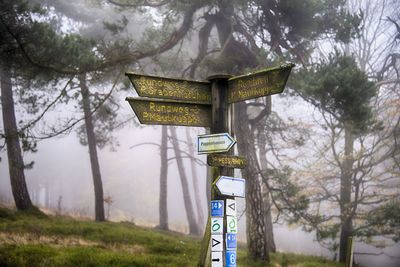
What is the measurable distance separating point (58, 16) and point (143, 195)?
25.0 meters

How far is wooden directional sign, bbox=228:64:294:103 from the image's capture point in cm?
448

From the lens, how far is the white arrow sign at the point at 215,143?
Answer: 450cm

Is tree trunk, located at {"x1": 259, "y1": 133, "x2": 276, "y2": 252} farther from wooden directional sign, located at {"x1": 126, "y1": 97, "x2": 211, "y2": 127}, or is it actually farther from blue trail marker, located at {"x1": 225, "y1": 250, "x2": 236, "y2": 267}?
blue trail marker, located at {"x1": 225, "y1": 250, "x2": 236, "y2": 267}

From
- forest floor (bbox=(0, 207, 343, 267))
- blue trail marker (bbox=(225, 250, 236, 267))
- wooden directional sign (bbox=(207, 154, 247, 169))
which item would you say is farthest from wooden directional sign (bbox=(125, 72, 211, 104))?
forest floor (bbox=(0, 207, 343, 267))

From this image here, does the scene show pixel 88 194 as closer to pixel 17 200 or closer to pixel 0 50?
pixel 17 200

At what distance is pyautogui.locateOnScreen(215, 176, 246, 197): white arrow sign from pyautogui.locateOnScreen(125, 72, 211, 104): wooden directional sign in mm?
1103

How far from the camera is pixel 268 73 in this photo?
15.1ft

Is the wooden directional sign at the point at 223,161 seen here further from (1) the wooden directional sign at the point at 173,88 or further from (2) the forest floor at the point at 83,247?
(2) the forest floor at the point at 83,247

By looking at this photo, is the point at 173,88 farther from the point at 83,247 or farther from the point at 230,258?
the point at 83,247

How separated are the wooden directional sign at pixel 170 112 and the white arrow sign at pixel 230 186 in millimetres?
836

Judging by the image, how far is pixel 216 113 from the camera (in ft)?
15.9

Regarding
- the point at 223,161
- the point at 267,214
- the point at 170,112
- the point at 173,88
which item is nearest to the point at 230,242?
the point at 223,161

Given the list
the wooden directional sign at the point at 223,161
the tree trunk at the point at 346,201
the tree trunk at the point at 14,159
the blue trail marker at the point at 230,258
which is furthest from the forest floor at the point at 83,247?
the wooden directional sign at the point at 223,161

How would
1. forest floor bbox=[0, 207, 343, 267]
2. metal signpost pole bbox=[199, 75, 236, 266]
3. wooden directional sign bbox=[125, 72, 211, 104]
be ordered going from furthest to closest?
forest floor bbox=[0, 207, 343, 267]
wooden directional sign bbox=[125, 72, 211, 104]
metal signpost pole bbox=[199, 75, 236, 266]
